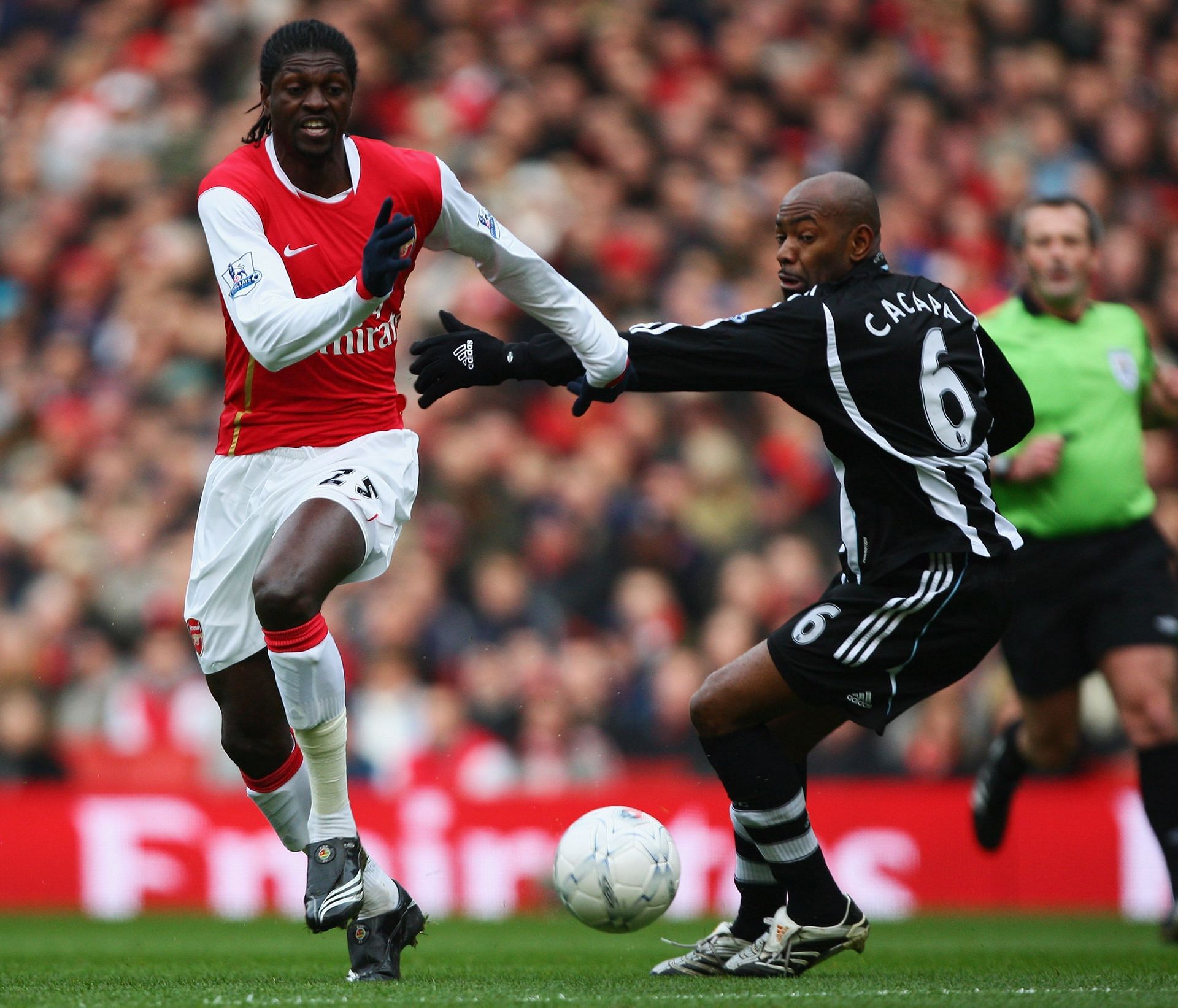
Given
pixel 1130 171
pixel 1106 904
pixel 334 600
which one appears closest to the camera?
pixel 1106 904

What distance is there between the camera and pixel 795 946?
477cm

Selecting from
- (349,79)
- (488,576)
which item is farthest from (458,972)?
(488,576)

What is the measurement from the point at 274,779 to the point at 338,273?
157cm

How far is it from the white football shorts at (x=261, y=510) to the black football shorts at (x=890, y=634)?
116 cm

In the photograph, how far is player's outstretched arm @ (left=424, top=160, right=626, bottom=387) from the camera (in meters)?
4.76

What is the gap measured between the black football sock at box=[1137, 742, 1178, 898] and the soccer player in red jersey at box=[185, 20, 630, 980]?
2829 millimetres

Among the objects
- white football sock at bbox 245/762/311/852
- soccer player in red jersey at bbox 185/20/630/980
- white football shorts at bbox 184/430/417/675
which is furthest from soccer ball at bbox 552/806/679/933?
white football shorts at bbox 184/430/417/675

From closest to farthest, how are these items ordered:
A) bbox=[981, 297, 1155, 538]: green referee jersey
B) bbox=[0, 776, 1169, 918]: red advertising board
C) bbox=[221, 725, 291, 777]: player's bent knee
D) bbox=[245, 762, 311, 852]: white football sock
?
1. bbox=[221, 725, 291, 777]: player's bent knee
2. bbox=[245, 762, 311, 852]: white football sock
3. bbox=[981, 297, 1155, 538]: green referee jersey
4. bbox=[0, 776, 1169, 918]: red advertising board

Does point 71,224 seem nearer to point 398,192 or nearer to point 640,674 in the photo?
point 640,674

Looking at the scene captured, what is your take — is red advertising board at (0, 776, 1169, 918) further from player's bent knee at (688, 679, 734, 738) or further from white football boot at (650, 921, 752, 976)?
player's bent knee at (688, 679, 734, 738)

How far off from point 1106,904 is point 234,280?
587cm

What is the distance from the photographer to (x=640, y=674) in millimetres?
9250

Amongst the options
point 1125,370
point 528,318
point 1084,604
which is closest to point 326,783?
point 1084,604

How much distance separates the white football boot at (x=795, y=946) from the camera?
4754 mm
